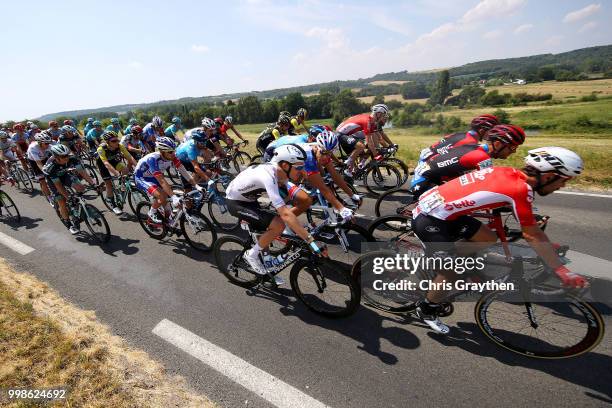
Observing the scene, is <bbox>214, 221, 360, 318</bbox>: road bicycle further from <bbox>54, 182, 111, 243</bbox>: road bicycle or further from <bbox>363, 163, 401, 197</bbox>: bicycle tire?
<bbox>363, 163, 401, 197</bbox>: bicycle tire

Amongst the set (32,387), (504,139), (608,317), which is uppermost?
(504,139)

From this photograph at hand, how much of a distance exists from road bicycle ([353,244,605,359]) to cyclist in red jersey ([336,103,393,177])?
4932 millimetres

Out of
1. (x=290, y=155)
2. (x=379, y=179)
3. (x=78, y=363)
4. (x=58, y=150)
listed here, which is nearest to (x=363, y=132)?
(x=379, y=179)

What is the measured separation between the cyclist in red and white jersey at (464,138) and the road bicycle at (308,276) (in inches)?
110

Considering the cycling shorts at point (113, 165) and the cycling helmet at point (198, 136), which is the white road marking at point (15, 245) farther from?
the cycling helmet at point (198, 136)

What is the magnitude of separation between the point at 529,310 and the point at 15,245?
33.0 ft

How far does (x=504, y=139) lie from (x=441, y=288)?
2862 mm

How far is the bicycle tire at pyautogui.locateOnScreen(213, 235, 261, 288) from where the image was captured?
5008mm

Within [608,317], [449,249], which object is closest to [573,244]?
[608,317]

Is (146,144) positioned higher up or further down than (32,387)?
higher up

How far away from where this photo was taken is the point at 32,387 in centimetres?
322

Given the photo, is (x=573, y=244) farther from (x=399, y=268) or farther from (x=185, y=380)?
(x=185, y=380)

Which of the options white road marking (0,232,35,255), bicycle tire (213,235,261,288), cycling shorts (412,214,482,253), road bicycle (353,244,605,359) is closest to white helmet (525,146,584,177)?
cycling shorts (412,214,482,253)

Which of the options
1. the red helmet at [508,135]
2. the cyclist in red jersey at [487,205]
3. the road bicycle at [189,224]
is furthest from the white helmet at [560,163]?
the road bicycle at [189,224]
